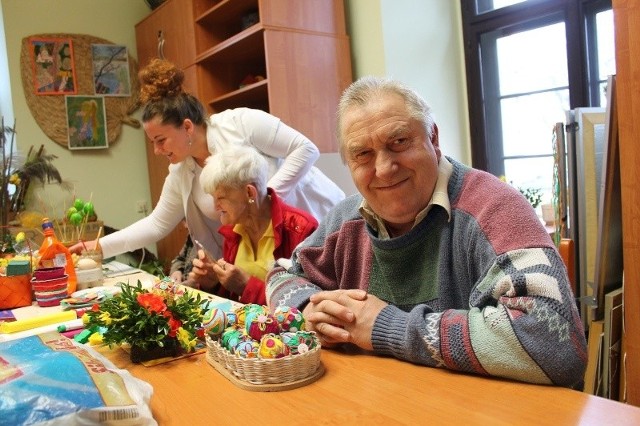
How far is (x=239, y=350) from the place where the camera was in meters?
0.99

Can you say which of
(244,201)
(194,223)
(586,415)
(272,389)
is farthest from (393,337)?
(194,223)

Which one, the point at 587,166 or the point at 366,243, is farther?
the point at 587,166

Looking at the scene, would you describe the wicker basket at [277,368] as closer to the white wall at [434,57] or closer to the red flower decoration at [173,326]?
the red flower decoration at [173,326]

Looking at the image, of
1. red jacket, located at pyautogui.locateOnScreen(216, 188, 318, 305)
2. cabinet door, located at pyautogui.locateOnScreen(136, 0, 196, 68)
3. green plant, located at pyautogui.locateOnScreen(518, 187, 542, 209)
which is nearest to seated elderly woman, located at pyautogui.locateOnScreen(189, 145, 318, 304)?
red jacket, located at pyautogui.locateOnScreen(216, 188, 318, 305)

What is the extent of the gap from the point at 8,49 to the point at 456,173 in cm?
400

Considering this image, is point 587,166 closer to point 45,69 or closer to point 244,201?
point 244,201

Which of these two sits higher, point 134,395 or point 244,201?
point 244,201

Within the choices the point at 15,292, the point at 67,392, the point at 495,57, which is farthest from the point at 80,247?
the point at 495,57

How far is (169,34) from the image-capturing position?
4.05 metres

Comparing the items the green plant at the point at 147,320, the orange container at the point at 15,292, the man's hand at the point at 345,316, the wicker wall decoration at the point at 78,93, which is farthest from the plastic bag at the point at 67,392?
the wicker wall decoration at the point at 78,93

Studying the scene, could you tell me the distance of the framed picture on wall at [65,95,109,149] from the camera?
4344 mm

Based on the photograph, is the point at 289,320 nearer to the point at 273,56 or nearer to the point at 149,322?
the point at 149,322

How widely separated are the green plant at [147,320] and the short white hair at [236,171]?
0.82 m

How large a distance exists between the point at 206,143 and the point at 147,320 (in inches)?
55.5
